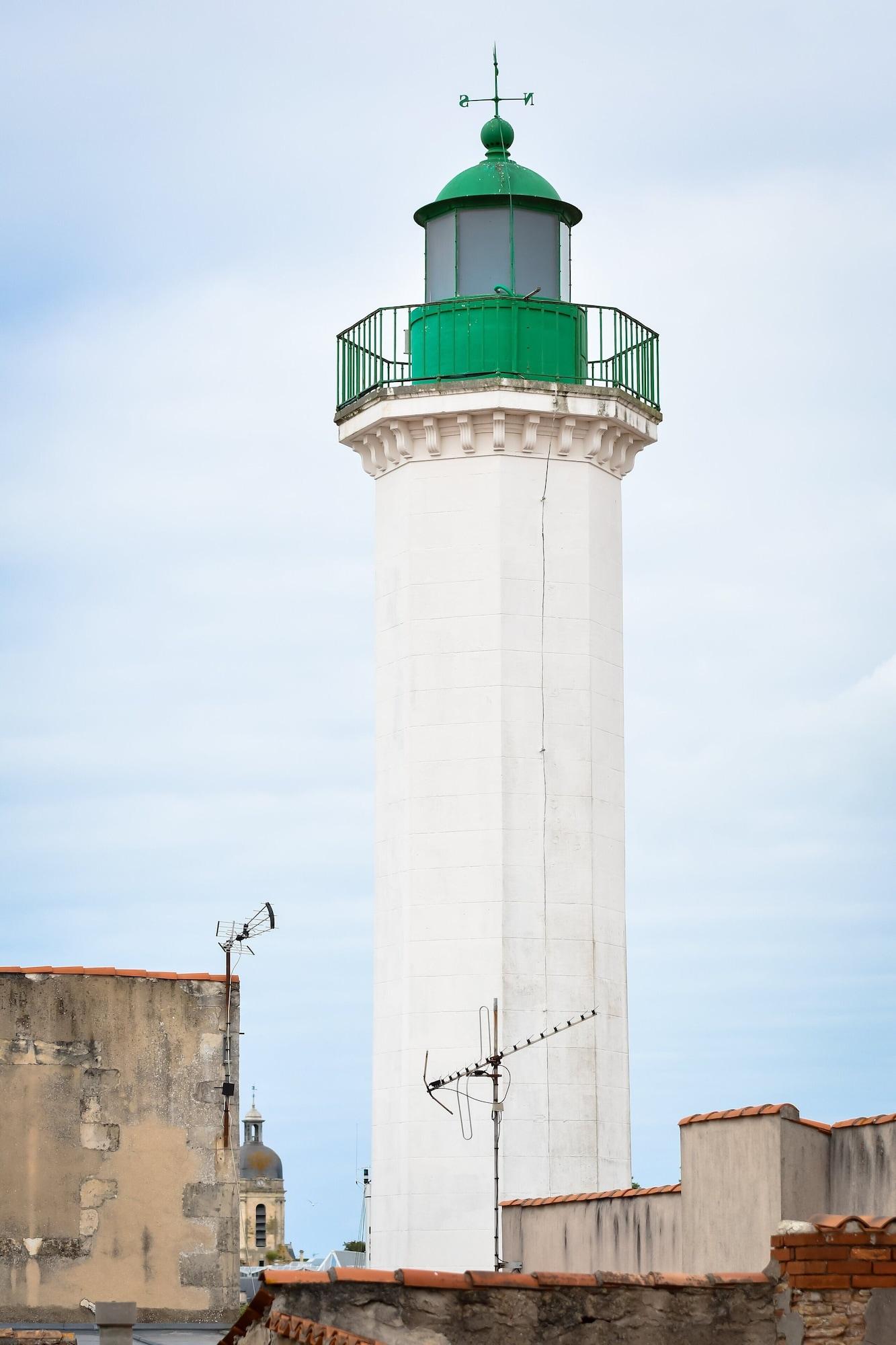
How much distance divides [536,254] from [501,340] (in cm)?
142

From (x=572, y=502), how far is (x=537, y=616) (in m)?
1.49

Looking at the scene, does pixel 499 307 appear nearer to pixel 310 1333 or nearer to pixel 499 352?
pixel 499 352

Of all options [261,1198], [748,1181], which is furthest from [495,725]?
[261,1198]

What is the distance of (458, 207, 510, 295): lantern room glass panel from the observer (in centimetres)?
2867

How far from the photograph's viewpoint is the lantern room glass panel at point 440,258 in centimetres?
2883

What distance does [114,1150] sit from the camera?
19.6m

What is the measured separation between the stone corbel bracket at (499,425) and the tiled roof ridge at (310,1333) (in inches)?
647

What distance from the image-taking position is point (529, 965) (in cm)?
2645

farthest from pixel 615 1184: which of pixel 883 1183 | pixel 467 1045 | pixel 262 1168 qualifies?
pixel 262 1168

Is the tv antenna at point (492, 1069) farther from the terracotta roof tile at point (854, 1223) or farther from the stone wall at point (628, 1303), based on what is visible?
the terracotta roof tile at point (854, 1223)

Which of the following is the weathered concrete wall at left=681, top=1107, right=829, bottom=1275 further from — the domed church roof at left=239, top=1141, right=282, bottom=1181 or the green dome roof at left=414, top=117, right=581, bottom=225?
the domed church roof at left=239, top=1141, right=282, bottom=1181

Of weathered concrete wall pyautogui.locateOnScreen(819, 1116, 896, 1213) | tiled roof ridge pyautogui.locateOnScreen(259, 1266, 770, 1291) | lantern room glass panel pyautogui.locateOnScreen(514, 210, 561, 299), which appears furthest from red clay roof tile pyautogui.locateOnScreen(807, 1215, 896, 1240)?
lantern room glass panel pyautogui.locateOnScreen(514, 210, 561, 299)

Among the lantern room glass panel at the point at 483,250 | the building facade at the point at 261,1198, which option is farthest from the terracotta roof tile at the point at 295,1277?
the building facade at the point at 261,1198

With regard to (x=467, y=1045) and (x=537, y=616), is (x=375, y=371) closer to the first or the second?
(x=537, y=616)
